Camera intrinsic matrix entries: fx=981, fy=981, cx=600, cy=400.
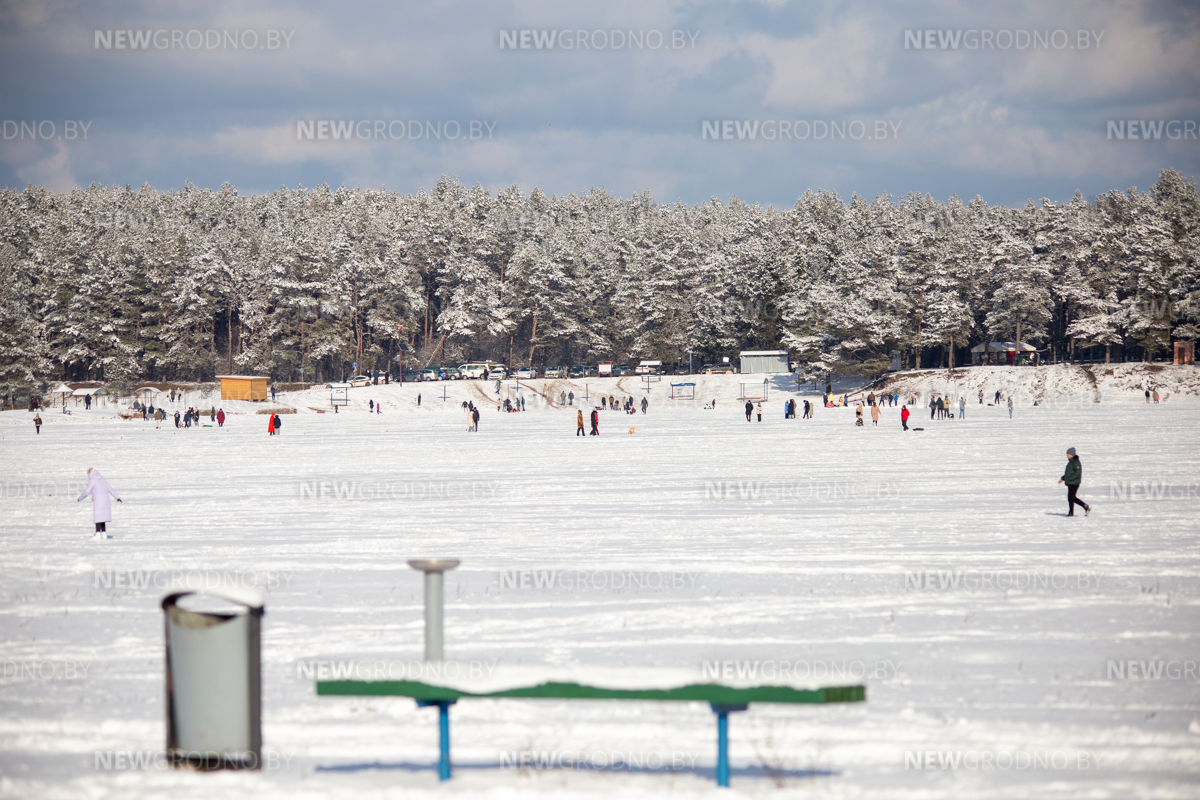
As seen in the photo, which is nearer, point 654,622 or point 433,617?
point 433,617

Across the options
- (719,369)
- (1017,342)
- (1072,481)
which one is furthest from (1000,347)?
(1072,481)

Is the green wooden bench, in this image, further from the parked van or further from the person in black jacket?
the parked van

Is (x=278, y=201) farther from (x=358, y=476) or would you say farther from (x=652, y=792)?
(x=652, y=792)

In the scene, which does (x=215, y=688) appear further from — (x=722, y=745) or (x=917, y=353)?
(x=917, y=353)

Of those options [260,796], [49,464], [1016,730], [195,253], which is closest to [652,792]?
[260,796]

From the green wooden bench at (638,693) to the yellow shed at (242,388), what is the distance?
66.7m

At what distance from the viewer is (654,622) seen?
8969 millimetres

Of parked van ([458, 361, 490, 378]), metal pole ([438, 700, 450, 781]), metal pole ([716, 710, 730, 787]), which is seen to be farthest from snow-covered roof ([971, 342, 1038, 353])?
metal pole ([438, 700, 450, 781])

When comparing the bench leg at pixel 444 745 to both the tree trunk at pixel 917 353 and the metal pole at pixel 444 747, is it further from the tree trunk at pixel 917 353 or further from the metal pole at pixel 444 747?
the tree trunk at pixel 917 353

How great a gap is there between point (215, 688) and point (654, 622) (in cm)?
445

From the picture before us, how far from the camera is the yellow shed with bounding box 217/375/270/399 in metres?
67.8

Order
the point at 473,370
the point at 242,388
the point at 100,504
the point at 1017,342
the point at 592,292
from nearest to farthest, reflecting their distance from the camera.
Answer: the point at 100,504
the point at 242,388
the point at 1017,342
the point at 473,370
the point at 592,292

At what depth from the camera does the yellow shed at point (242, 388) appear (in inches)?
2670

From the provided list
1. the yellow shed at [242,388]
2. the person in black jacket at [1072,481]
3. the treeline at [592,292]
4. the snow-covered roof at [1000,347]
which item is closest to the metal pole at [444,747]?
the person in black jacket at [1072,481]
